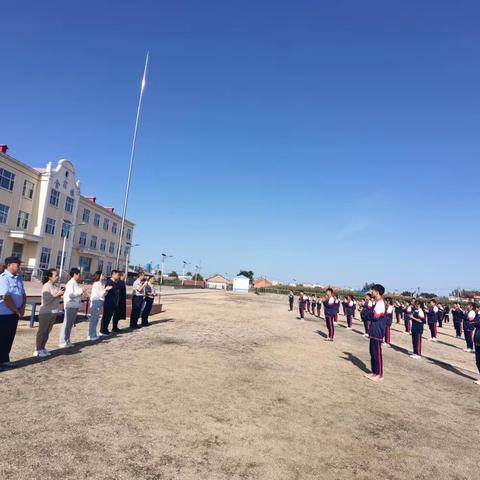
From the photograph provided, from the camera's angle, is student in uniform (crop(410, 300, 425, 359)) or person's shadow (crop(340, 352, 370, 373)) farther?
student in uniform (crop(410, 300, 425, 359))

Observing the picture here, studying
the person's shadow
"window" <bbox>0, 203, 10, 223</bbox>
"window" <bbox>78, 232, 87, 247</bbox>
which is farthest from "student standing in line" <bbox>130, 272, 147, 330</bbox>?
"window" <bbox>78, 232, 87, 247</bbox>

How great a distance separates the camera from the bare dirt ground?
12.1ft

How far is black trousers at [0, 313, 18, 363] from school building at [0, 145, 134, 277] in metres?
27.4

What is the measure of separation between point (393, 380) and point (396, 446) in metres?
4.23

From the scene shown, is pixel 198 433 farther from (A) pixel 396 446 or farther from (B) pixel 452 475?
(B) pixel 452 475

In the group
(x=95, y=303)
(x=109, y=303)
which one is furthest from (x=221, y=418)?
(x=109, y=303)

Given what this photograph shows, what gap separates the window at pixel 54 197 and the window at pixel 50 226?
185 cm

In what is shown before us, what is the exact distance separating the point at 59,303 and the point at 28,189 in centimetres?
3396

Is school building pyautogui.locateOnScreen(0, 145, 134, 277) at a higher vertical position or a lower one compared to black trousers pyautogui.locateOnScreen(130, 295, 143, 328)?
higher

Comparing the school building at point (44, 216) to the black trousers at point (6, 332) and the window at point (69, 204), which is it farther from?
the black trousers at point (6, 332)

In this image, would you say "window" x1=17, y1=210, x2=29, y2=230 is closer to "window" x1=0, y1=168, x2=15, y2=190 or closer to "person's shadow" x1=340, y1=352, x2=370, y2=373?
"window" x1=0, y1=168, x2=15, y2=190

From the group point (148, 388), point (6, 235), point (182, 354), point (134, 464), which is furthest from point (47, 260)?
point (134, 464)

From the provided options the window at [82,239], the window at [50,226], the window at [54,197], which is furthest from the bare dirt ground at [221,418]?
the window at [82,239]

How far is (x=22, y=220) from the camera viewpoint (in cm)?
3512
